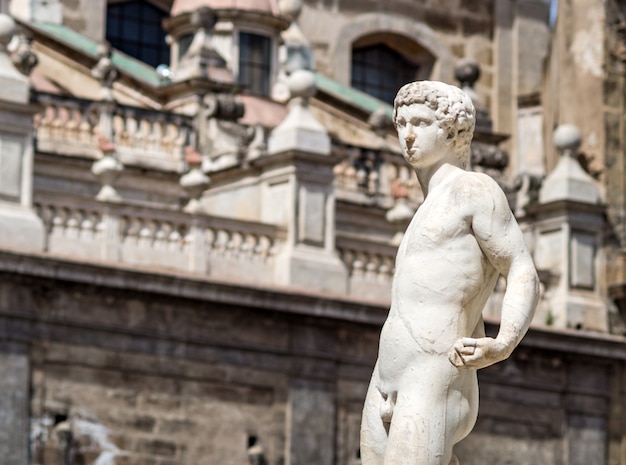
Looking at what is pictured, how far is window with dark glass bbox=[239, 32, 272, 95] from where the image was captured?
4162cm

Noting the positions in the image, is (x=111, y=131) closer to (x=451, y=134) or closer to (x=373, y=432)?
(x=451, y=134)

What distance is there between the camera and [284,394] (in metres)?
34.6

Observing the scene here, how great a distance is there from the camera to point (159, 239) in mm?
33156

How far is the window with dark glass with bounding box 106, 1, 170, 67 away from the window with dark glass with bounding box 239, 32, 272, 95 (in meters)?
4.65

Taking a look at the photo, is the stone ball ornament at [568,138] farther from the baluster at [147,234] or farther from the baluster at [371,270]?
the baluster at [147,234]

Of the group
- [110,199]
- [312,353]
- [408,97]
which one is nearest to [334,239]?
[312,353]

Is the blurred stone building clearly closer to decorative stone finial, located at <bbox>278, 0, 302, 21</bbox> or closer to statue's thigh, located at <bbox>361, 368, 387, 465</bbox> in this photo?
decorative stone finial, located at <bbox>278, 0, 302, 21</bbox>

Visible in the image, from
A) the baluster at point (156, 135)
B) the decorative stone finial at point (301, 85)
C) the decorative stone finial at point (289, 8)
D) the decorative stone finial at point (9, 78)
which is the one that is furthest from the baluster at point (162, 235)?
the decorative stone finial at point (289, 8)

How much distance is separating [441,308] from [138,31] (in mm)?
34009

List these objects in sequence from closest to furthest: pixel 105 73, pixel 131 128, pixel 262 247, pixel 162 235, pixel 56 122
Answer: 1. pixel 162 235
2. pixel 262 247
3. pixel 56 122
4. pixel 131 128
5. pixel 105 73

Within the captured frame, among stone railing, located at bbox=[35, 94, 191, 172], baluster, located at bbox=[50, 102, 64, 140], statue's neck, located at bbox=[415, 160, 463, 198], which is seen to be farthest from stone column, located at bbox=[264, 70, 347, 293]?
statue's neck, located at bbox=[415, 160, 463, 198]

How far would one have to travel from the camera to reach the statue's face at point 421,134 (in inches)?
520

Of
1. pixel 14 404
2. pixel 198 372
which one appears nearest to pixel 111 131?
pixel 198 372

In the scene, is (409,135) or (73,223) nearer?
(409,135)
